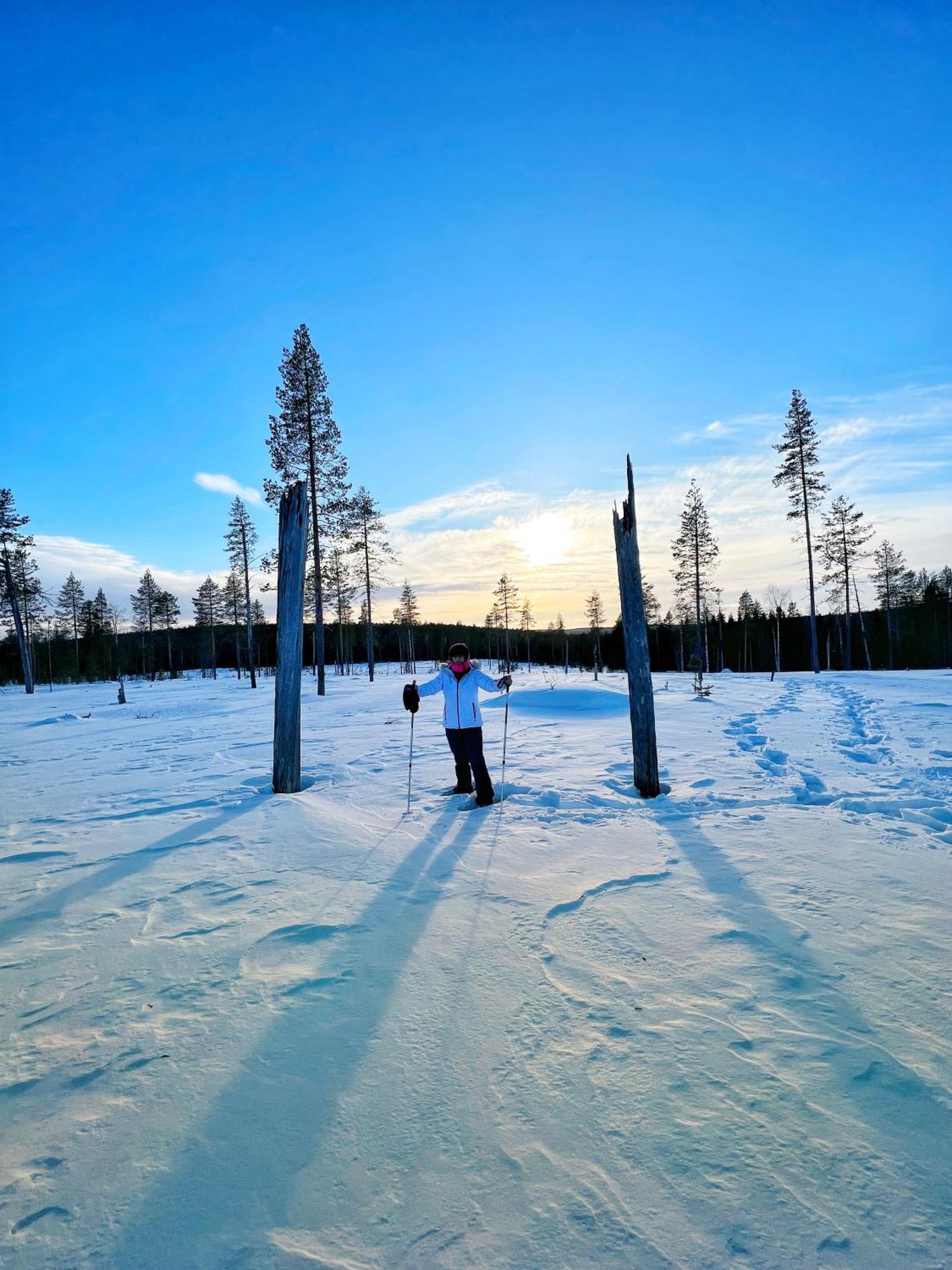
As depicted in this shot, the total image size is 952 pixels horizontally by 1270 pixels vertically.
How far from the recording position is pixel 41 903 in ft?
11.9

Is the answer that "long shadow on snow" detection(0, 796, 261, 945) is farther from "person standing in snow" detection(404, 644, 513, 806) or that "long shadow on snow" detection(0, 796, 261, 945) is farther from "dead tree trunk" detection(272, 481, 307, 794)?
"person standing in snow" detection(404, 644, 513, 806)

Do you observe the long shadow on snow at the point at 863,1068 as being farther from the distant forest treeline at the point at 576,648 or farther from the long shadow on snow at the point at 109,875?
the distant forest treeline at the point at 576,648

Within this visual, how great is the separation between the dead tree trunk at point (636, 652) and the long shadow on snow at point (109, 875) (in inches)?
161

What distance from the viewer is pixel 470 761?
20.1 feet

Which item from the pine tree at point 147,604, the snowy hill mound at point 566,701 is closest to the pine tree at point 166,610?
the pine tree at point 147,604

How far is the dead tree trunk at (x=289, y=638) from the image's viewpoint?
21.1 ft

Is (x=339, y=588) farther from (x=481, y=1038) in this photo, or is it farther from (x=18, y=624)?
(x=481, y=1038)

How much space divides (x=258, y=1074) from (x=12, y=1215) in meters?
0.73

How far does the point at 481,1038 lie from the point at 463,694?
399cm

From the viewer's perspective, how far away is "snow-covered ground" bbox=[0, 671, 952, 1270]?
1.53 metres

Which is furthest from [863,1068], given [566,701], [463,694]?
[566,701]

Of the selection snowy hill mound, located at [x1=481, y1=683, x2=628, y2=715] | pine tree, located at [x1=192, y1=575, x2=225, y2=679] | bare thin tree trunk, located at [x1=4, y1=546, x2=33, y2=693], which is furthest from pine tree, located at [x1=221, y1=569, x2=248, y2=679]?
snowy hill mound, located at [x1=481, y1=683, x2=628, y2=715]

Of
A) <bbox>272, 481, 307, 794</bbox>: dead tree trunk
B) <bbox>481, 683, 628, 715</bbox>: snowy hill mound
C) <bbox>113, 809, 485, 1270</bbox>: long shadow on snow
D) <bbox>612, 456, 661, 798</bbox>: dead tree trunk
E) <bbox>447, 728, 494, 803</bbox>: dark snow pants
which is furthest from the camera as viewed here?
<bbox>481, 683, 628, 715</bbox>: snowy hill mound

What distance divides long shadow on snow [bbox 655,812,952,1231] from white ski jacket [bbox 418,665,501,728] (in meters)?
3.21
